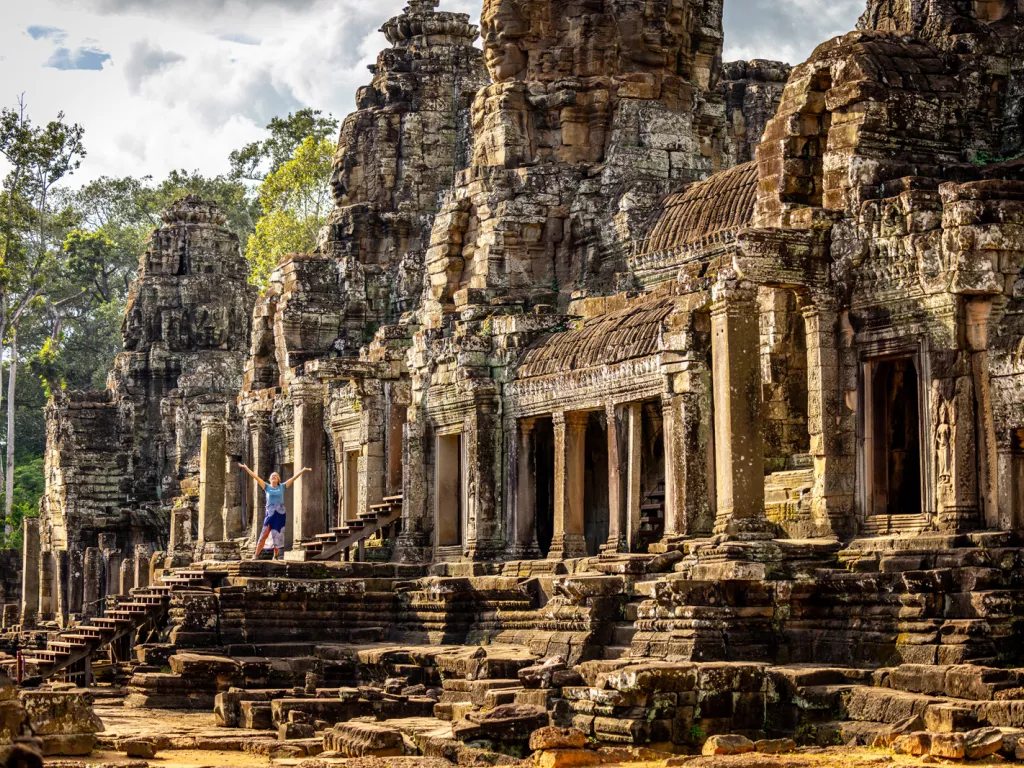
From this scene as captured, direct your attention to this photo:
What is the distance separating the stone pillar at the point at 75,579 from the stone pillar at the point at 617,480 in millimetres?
23625

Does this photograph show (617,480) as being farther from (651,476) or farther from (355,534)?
(355,534)

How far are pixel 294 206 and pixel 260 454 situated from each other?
22.8m

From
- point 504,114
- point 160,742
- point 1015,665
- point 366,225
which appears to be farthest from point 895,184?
point 366,225

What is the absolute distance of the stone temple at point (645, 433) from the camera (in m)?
18.8

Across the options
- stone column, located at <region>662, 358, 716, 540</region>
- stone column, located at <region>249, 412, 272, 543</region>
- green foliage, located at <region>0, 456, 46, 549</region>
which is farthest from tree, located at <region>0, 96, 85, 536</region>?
stone column, located at <region>662, 358, 716, 540</region>

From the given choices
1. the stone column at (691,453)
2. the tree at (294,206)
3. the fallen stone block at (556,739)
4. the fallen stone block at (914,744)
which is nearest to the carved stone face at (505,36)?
the stone column at (691,453)

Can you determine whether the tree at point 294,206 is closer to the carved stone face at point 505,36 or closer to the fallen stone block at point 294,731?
the carved stone face at point 505,36

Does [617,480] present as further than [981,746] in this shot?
Yes

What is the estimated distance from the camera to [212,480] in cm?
3978

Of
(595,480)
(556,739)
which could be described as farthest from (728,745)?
(595,480)

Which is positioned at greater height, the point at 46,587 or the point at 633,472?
the point at 633,472

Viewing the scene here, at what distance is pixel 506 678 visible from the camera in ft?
69.7

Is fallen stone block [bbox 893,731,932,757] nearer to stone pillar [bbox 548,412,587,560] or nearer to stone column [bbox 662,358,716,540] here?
stone column [bbox 662,358,716,540]

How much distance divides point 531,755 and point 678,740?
1347 millimetres
